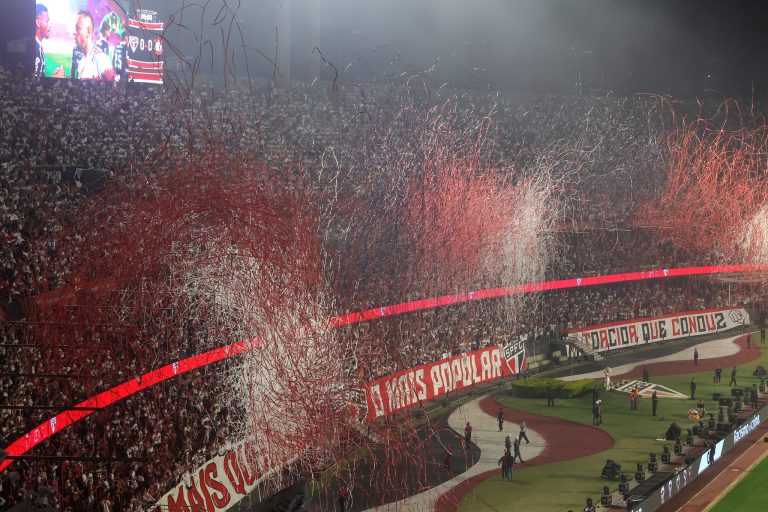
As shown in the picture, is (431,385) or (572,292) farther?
(572,292)

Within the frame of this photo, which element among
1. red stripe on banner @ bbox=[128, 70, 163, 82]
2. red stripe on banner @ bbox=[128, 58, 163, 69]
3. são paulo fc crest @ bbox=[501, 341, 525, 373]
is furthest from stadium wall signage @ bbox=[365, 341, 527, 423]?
red stripe on banner @ bbox=[128, 58, 163, 69]

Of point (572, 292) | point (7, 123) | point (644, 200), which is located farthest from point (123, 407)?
point (644, 200)

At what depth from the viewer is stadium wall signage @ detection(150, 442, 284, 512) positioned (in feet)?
60.0

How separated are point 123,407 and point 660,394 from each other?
20.3m

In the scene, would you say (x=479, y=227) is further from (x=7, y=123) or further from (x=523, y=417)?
(x=7, y=123)

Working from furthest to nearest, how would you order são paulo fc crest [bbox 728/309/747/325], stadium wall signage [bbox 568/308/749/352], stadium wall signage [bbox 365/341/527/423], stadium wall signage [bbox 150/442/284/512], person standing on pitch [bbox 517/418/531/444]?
são paulo fc crest [bbox 728/309/747/325], stadium wall signage [bbox 568/308/749/352], stadium wall signage [bbox 365/341/527/423], person standing on pitch [bbox 517/418/531/444], stadium wall signage [bbox 150/442/284/512]

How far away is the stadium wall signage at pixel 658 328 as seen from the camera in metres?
39.7

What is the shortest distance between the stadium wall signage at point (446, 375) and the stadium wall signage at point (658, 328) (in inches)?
200

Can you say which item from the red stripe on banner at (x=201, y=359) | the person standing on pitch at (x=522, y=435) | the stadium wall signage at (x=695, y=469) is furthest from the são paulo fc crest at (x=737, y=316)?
the person standing on pitch at (x=522, y=435)

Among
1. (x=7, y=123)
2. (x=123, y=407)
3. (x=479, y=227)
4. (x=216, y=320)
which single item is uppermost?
(x=7, y=123)

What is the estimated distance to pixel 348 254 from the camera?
28.8 metres

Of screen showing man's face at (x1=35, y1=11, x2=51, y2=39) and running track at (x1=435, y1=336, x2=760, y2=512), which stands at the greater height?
screen showing man's face at (x1=35, y1=11, x2=51, y2=39)

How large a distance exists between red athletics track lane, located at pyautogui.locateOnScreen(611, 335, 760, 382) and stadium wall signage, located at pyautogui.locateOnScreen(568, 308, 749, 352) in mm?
2287

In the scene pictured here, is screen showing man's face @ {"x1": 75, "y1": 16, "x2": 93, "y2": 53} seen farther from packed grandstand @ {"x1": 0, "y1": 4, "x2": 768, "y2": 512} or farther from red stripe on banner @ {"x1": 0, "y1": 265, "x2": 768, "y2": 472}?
red stripe on banner @ {"x1": 0, "y1": 265, "x2": 768, "y2": 472}
